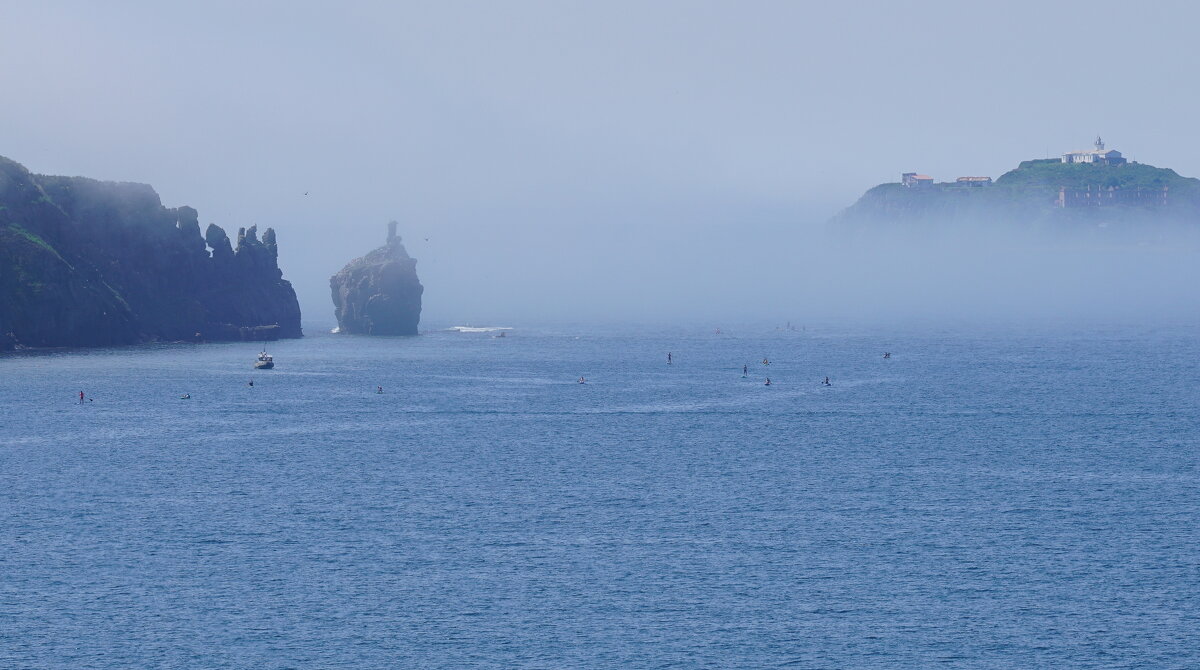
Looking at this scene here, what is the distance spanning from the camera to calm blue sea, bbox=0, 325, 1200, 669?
74188 mm

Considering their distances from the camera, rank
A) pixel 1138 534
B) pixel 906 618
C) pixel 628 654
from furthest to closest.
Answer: pixel 1138 534
pixel 906 618
pixel 628 654

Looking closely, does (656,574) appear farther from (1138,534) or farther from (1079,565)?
(1138,534)

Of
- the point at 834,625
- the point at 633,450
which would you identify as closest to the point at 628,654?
the point at 834,625

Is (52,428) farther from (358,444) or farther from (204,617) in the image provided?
(204,617)

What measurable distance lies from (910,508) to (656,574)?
→ 2950 centimetres

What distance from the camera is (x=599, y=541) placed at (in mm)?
95375

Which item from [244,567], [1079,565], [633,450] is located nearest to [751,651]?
[1079,565]

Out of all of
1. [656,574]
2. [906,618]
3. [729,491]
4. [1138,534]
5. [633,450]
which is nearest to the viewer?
[906,618]

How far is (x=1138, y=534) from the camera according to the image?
319 feet

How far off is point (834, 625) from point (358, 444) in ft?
254

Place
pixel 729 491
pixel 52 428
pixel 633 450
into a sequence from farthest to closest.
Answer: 1. pixel 52 428
2. pixel 633 450
3. pixel 729 491

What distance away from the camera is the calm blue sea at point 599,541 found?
7419 cm

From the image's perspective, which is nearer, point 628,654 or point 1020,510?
point 628,654

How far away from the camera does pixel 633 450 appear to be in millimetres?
137875
